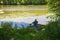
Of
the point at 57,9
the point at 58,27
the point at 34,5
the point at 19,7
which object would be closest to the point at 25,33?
the point at 58,27

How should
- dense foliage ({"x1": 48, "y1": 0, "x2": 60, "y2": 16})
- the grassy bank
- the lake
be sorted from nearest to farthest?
the grassy bank → dense foliage ({"x1": 48, "y1": 0, "x2": 60, "y2": 16}) → the lake

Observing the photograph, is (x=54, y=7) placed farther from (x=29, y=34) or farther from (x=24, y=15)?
(x=24, y=15)

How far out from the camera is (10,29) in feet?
7.23

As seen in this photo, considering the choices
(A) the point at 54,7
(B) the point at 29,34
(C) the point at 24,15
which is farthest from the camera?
(C) the point at 24,15

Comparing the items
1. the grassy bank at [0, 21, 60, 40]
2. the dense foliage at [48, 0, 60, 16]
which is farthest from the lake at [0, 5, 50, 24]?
the grassy bank at [0, 21, 60, 40]

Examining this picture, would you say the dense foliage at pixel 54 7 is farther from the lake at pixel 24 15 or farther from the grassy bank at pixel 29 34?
the grassy bank at pixel 29 34

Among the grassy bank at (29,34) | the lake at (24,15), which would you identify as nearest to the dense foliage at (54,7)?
the lake at (24,15)

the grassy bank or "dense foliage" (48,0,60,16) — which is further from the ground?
the grassy bank

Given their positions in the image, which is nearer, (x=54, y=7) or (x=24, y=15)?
(x=54, y=7)

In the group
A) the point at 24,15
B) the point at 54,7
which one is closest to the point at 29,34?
the point at 54,7

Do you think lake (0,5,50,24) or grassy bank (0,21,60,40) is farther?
lake (0,5,50,24)

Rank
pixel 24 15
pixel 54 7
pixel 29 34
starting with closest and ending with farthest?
1. pixel 29 34
2. pixel 54 7
3. pixel 24 15

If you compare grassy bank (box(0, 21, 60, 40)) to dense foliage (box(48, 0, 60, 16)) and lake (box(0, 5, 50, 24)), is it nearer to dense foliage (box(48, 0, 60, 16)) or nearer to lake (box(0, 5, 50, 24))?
dense foliage (box(48, 0, 60, 16))

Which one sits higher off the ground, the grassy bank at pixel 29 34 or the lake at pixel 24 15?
the grassy bank at pixel 29 34
